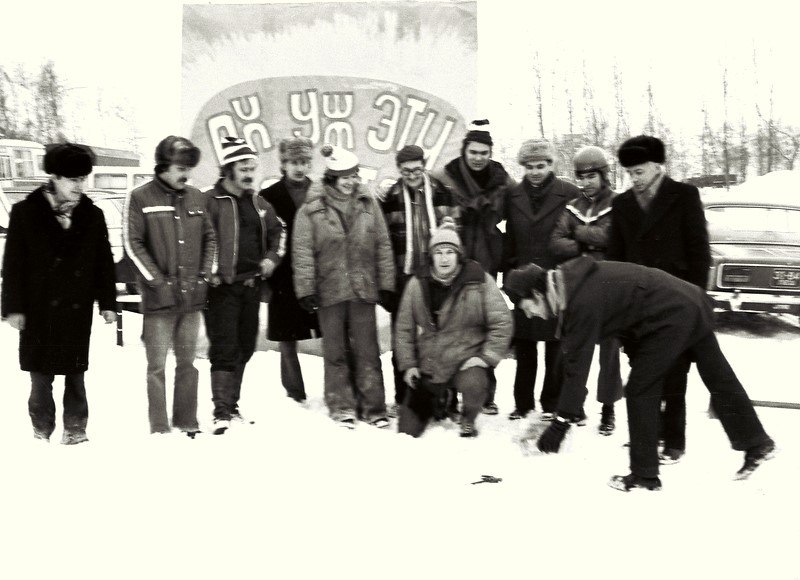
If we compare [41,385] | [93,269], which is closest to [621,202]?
[93,269]

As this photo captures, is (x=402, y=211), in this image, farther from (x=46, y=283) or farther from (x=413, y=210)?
(x=46, y=283)

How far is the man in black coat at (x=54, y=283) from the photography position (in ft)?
16.1

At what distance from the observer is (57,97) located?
114 ft

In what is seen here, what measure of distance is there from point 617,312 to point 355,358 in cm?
213

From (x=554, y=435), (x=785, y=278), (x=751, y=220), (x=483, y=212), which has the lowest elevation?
(x=554, y=435)

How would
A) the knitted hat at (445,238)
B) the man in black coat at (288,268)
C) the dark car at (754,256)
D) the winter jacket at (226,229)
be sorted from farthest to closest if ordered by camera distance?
the dark car at (754,256) < the man in black coat at (288,268) < the winter jacket at (226,229) < the knitted hat at (445,238)

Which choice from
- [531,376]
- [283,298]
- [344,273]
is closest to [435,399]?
[531,376]

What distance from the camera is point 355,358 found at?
5.91 meters

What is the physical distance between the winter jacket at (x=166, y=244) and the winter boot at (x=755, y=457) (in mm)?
3025

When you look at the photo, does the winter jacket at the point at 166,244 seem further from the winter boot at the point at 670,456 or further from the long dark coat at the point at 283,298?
the winter boot at the point at 670,456

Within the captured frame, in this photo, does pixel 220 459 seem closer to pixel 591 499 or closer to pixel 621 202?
pixel 591 499

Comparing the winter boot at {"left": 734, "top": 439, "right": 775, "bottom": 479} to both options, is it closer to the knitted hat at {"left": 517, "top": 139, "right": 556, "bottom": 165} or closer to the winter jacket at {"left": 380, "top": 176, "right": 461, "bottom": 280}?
the knitted hat at {"left": 517, "top": 139, "right": 556, "bottom": 165}

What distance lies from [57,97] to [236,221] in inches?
1264

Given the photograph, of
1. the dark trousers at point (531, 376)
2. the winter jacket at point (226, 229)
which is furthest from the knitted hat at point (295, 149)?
the dark trousers at point (531, 376)
